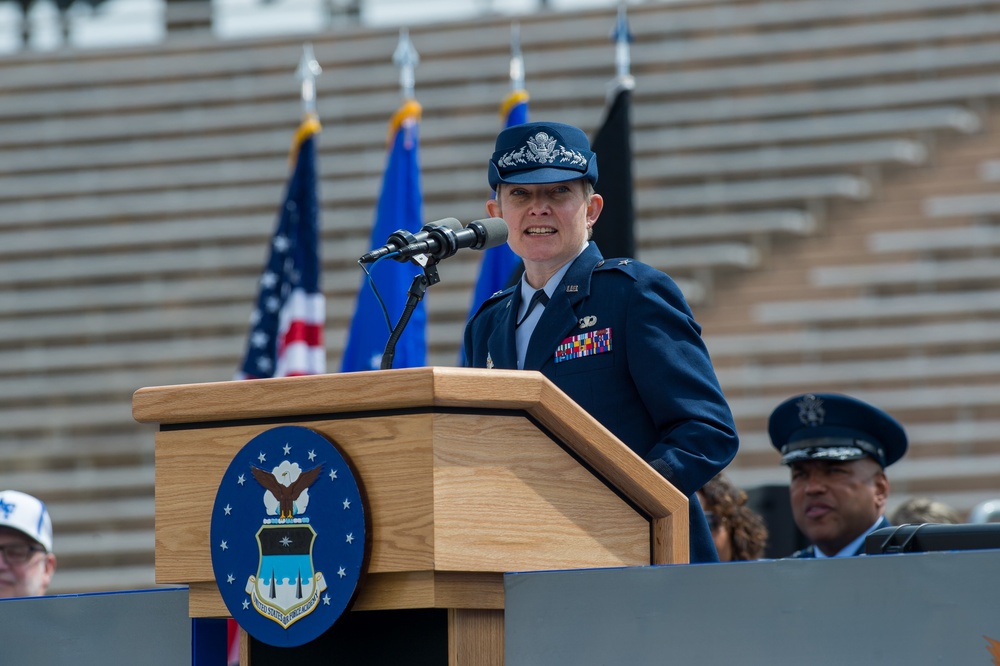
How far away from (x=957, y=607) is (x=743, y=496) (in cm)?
246

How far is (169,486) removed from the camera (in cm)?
189

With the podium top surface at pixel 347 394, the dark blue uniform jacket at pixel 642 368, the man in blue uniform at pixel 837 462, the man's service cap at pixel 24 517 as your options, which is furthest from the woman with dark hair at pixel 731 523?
the podium top surface at pixel 347 394

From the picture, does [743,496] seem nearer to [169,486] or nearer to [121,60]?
[169,486]

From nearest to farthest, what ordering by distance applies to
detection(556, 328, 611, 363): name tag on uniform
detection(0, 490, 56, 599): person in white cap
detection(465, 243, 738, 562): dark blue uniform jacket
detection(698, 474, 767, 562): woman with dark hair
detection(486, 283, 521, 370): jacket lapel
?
detection(465, 243, 738, 562): dark blue uniform jacket → detection(556, 328, 611, 363): name tag on uniform → detection(486, 283, 521, 370): jacket lapel → detection(0, 490, 56, 599): person in white cap → detection(698, 474, 767, 562): woman with dark hair

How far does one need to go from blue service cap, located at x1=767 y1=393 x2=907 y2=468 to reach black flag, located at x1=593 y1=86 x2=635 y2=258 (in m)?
0.93

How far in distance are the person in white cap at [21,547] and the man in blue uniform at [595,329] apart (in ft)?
5.54

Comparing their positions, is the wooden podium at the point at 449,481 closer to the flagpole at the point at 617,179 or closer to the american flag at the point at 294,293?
the flagpole at the point at 617,179

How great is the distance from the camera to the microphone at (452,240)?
2014 millimetres

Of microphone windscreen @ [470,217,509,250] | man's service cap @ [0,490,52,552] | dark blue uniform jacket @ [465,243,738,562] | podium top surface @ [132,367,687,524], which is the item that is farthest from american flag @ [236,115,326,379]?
podium top surface @ [132,367,687,524]

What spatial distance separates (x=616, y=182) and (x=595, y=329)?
2.54m

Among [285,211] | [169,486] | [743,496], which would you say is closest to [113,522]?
[285,211]

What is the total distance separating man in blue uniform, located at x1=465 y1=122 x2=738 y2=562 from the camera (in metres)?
2.16

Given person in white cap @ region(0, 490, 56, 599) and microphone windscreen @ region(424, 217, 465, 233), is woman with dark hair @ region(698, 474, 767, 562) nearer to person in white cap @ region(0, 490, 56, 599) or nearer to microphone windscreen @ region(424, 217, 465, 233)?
person in white cap @ region(0, 490, 56, 599)

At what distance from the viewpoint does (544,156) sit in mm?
2332
